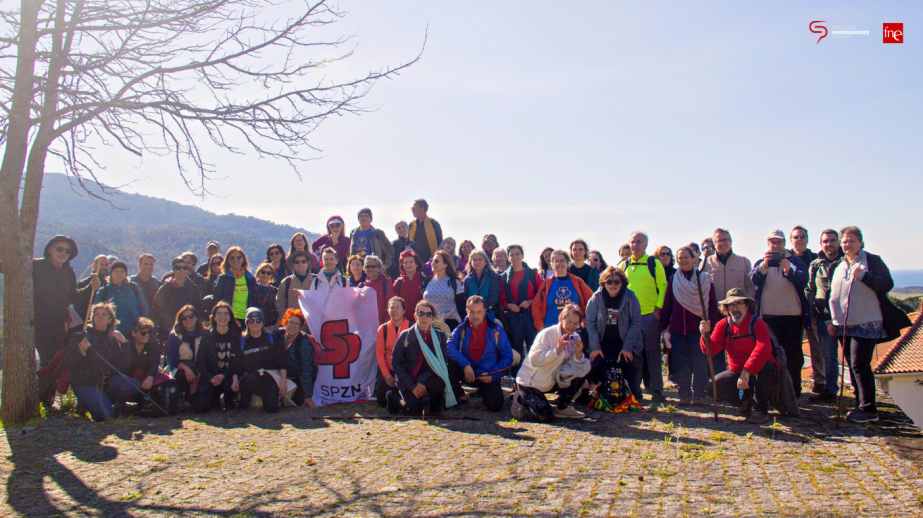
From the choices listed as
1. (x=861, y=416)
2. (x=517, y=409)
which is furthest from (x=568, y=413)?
(x=861, y=416)

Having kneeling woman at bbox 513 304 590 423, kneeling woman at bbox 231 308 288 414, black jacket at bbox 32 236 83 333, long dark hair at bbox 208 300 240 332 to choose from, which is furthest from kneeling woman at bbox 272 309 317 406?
kneeling woman at bbox 513 304 590 423

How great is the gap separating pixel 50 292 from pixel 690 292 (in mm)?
7987

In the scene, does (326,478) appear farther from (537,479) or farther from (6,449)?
(6,449)

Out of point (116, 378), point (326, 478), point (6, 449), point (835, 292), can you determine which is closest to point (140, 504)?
point (326, 478)

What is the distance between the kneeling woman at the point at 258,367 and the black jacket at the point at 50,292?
222 centimetres

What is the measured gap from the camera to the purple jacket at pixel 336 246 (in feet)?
33.3

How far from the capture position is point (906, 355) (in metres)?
7.64

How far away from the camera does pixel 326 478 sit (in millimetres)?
4703

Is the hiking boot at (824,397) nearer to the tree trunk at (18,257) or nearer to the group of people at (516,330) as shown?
the group of people at (516,330)

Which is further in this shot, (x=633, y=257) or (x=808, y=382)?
(x=808, y=382)

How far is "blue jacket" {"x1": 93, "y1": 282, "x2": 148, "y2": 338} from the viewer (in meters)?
8.25

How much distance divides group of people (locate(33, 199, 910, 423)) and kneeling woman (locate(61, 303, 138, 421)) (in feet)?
0.05

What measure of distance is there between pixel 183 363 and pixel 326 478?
160 inches

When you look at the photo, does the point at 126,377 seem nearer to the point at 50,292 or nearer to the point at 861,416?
the point at 50,292
